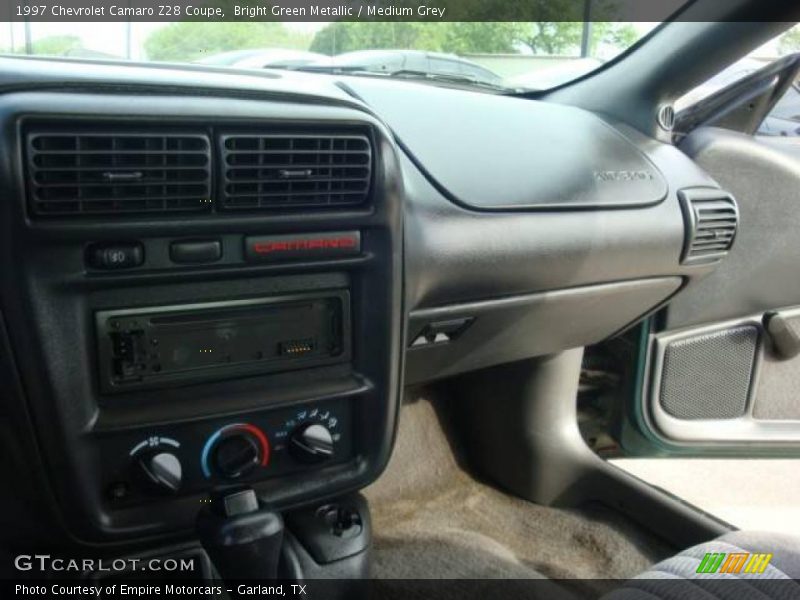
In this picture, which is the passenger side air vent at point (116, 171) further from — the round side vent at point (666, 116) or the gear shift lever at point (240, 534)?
the round side vent at point (666, 116)

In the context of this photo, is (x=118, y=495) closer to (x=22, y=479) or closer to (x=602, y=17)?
(x=22, y=479)

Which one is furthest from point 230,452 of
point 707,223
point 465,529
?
point 707,223

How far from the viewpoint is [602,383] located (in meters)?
2.26

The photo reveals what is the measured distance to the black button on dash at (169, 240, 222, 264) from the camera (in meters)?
1.04

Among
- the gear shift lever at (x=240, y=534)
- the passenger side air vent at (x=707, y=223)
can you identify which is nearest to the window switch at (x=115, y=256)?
the gear shift lever at (x=240, y=534)

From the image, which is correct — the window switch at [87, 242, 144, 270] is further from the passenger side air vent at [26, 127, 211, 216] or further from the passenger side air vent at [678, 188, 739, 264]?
the passenger side air vent at [678, 188, 739, 264]

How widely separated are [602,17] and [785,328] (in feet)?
3.12

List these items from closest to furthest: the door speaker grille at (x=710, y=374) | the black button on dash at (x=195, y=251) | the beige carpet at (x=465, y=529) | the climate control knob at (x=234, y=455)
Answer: the black button on dash at (x=195, y=251)
the climate control knob at (x=234, y=455)
the beige carpet at (x=465, y=529)
the door speaker grille at (x=710, y=374)

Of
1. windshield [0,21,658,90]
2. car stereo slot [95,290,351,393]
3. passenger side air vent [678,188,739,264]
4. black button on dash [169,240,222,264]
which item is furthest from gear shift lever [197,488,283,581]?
passenger side air vent [678,188,739,264]

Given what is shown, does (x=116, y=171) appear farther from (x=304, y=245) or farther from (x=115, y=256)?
(x=304, y=245)

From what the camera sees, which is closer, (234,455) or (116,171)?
(116,171)

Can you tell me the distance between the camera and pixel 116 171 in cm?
97

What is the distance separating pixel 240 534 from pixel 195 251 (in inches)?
14.2

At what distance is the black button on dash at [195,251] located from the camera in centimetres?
104
